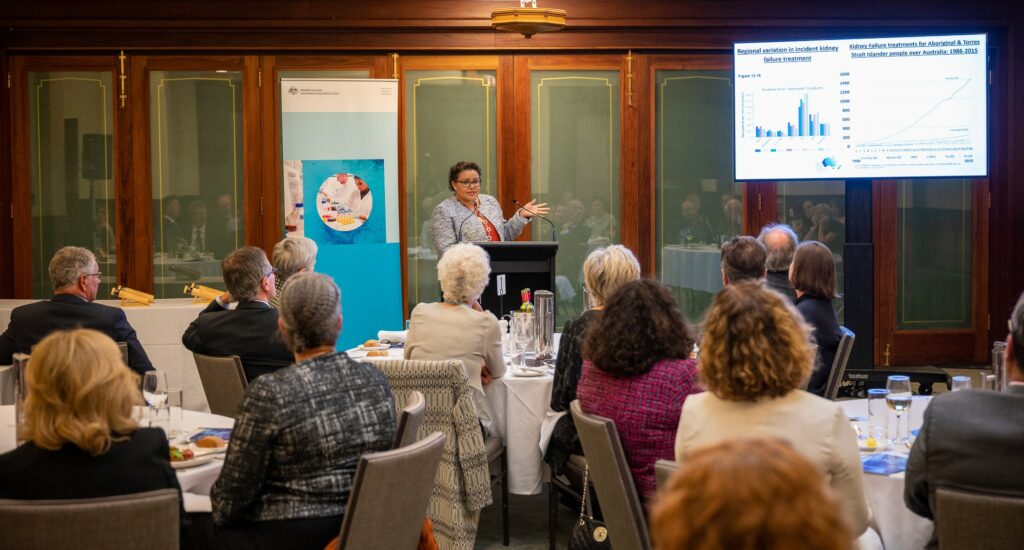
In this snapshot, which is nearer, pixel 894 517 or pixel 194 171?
pixel 894 517

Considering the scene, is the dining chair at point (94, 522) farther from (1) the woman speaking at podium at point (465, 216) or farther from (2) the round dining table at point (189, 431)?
(1) the woman speaking at podium at point (465, 216)

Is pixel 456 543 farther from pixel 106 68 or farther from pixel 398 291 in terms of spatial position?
pixel 106 68

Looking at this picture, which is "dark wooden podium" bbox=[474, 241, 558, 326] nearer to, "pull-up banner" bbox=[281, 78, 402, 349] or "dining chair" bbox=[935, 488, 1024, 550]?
"pull-up banner" bbox=[281, 78, 402, 349]

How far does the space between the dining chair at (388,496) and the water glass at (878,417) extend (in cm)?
141

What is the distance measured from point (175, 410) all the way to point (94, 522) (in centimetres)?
115

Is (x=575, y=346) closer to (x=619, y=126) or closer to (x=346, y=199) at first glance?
(x=346, y=199)

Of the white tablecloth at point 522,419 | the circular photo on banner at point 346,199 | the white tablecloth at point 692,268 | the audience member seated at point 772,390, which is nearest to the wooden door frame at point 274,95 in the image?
the circular photo on banner at point 346,199

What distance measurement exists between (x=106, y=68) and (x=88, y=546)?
21.3 feet

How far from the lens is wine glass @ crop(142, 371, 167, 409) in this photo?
11.0ft

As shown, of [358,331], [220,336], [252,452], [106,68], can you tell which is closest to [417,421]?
[252,452]

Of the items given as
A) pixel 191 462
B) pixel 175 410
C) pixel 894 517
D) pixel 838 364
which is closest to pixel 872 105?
pixel 838 364

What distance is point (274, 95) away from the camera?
8242mm

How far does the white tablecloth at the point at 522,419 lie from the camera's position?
4676 mm

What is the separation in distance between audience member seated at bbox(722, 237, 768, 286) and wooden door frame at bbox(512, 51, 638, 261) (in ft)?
11.8
